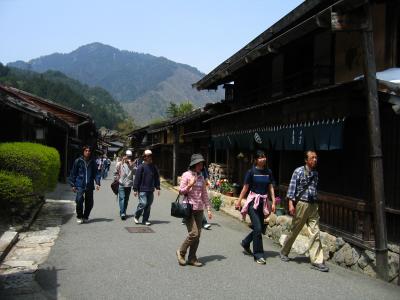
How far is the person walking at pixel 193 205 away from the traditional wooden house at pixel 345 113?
264 centimetres

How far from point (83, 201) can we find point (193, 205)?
548 cm

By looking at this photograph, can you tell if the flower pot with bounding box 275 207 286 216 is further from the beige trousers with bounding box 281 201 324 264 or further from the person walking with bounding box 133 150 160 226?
the beige trousers with bounding box 281 201 324 264

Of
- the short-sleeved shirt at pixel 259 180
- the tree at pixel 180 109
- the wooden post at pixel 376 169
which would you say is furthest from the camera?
the tree at pixel 180 109

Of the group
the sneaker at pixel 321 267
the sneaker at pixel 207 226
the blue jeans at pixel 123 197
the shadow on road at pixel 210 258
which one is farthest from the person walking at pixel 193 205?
the blue jeans at pixel 123 197

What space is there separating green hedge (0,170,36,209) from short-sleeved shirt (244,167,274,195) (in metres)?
5.35

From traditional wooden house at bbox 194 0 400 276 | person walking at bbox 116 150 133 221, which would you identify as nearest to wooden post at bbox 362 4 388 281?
traditional wooden house at bbox 194 0 400 276

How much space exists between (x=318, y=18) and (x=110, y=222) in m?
7.45

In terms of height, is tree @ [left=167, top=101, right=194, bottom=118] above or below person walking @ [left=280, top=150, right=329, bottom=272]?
above

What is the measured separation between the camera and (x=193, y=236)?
7652mm

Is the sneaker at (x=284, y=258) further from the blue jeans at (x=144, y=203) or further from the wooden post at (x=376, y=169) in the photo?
the blue jeans at (x=144, y=203)

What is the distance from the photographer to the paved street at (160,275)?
20.2 feet

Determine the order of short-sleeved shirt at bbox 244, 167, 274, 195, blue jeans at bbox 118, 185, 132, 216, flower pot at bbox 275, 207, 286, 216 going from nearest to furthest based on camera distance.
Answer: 1. short-sleeved shirt at bbox 244, 167, 274, 195
2. flower pot at bbox 275, 207, 286, 216
3. blue jeans at bbox 118, 185, 132, 216

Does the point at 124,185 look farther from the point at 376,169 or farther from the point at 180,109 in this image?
the point at 180,109

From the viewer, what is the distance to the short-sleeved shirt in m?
8.29
